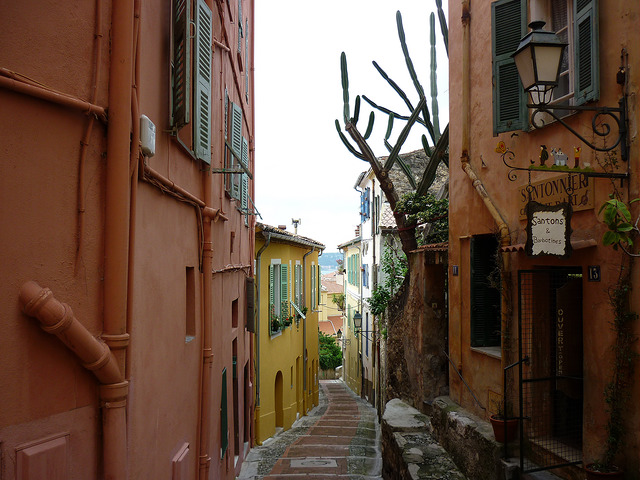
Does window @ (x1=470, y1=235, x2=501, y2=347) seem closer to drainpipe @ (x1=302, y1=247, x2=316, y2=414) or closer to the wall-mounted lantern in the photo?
the wall-mounted lantern

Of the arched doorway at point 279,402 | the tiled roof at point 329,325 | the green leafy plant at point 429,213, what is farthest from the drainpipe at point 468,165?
the tiled roof at point 329,325

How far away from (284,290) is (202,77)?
12790 millimetres

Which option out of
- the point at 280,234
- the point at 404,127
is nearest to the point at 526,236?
the point at 404,127

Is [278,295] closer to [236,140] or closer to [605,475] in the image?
[236,140]

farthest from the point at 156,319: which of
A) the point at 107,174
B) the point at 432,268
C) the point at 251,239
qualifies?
the point at 251,239

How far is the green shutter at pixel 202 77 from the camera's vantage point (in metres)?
5.77

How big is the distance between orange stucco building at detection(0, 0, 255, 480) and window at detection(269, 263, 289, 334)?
10848 mm

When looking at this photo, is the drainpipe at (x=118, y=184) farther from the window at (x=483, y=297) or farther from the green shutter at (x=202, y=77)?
the window at (x=483, y=297)

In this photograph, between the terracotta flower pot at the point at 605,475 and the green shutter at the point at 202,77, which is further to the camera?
the green shutter at the point at 202,77

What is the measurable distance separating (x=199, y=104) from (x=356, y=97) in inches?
296

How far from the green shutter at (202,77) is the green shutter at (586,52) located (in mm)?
3834

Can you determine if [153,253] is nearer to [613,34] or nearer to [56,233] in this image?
[56,233]

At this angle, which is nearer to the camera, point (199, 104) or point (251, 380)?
point (199, 104)

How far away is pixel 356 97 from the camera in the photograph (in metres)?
12.9
